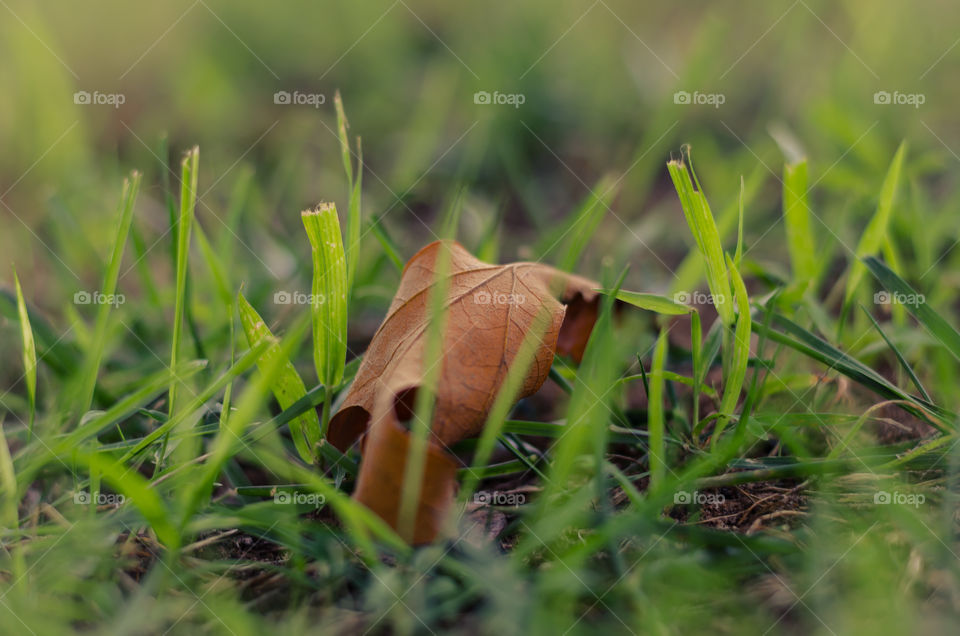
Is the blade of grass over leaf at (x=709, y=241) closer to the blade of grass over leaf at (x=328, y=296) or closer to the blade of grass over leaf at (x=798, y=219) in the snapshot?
the blade of grass over leaf at (x=798, y=219)

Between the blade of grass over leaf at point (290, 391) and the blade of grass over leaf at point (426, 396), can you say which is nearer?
the blade of grass over leaf at point (426, 396)

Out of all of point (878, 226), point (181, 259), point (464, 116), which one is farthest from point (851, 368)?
point (464, 116)

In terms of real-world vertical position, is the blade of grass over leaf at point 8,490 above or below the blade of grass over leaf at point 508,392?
below

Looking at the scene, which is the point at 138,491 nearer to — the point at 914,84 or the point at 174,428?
the point at 174,428

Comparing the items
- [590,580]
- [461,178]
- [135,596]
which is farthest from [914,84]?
[135,596]

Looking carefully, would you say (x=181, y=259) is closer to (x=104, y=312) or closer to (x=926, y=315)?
(x=104, y=312)

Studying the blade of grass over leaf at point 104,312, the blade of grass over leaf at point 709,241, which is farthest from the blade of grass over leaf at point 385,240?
the blade of grass over leaf at point 709,241
